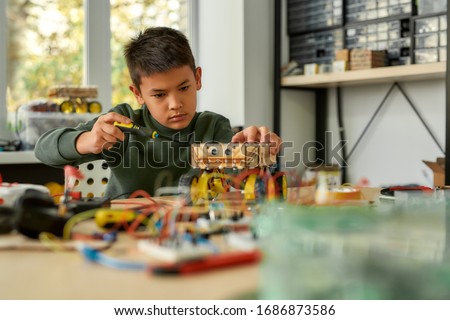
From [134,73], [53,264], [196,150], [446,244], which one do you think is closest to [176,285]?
[53,264]

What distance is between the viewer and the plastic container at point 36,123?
2240 mm

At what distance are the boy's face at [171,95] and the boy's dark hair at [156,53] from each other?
0.05 ft

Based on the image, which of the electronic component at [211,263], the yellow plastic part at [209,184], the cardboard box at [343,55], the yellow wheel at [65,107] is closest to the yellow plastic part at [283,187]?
the yellow plastic part at [209,184]

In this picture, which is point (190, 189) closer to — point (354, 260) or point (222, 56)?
point (354, 260)

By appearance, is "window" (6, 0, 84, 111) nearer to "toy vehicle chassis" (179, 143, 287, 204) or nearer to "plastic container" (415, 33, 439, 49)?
"plastic container" (415, 33, 439, 49)

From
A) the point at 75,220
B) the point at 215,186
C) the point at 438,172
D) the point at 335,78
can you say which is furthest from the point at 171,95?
the point at 335,78

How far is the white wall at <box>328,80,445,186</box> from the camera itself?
8.04 feet

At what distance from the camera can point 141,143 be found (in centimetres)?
145

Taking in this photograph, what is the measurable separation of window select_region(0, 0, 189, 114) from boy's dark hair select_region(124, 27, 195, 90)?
3.62ft

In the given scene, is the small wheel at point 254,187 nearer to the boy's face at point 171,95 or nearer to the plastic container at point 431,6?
the boy's face at point 171,95

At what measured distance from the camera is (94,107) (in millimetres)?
2379

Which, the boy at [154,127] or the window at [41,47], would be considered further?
the window at [41,47]

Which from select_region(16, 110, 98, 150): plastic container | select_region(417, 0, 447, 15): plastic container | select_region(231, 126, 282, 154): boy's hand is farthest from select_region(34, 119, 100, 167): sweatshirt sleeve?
select_region(417, 0, 447, 15): plastic container

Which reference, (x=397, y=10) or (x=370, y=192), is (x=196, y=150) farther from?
(x=397, y=10)
